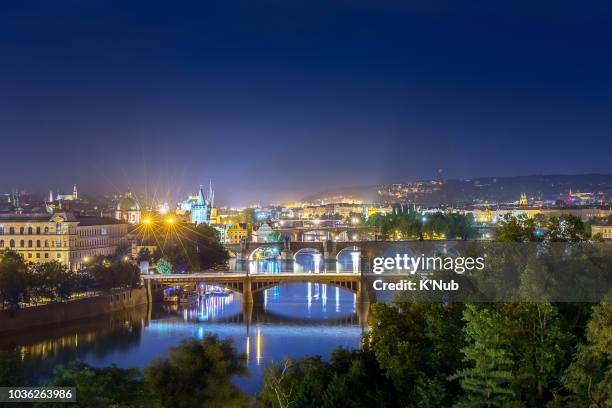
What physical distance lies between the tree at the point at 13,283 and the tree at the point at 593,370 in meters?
21.3

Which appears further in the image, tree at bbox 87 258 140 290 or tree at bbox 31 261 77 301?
tree at bbox 87 258 140 290

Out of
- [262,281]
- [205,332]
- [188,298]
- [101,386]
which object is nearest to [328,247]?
[188,298]

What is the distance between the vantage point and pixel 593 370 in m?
13.4

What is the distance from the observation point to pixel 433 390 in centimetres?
1442

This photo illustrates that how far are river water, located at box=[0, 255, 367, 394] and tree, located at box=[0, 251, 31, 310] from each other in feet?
5.02

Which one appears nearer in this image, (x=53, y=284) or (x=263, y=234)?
(x=53, y=284)

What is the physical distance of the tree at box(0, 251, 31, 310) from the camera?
31.4m

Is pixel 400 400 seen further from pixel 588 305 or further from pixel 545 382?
pixel 588 305

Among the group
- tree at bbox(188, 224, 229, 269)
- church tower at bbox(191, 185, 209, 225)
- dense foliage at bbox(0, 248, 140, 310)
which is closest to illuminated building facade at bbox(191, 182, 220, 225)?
church tower at bbox(191, 185, 209, 225)

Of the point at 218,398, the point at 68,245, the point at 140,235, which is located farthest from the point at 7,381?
the point at 140,235

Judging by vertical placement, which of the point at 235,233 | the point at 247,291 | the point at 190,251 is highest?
the point at 235,233

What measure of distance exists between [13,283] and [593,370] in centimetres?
2244

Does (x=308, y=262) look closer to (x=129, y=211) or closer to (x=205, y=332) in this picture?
(x=129, y=211)

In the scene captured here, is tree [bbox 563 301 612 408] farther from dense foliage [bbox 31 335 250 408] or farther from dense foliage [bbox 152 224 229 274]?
dense foliage [bbox 152 224 229 274]
